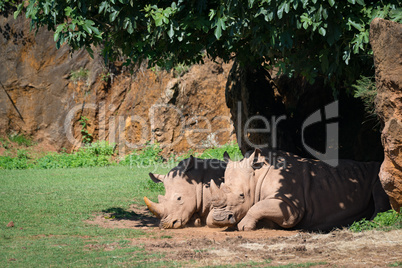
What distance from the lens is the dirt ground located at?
5848mm

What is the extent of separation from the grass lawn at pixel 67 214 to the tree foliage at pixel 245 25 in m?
2.90

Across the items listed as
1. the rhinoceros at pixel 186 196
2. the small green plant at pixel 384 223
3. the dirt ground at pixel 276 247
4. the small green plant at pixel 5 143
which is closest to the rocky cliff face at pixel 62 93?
the small green plant at pixel 5 143

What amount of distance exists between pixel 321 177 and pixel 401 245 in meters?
2.84

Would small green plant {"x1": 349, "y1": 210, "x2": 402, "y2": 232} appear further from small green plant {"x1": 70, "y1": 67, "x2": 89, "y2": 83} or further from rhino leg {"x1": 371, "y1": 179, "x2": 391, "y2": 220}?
small green plant {"x1": 70, "y1": 67, "x2": 89, "y2": 83}

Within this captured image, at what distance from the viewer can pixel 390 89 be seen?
6590 millimetres

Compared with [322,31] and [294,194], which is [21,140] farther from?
[322,31]

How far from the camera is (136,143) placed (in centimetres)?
1934

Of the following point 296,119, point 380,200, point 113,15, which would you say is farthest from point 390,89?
point 296,119

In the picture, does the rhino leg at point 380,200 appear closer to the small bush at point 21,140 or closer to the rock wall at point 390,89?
the rock wall at point 390,89

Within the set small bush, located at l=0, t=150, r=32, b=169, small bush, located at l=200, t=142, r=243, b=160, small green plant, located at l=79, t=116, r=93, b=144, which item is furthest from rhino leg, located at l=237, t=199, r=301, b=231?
small green plant, located at l=79, t=116, r=93, b=144

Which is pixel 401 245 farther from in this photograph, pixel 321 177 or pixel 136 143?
pixel 136 143

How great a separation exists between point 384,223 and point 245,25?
3.40 metres

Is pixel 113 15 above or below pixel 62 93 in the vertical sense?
below

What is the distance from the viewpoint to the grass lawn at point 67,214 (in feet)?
21.0
